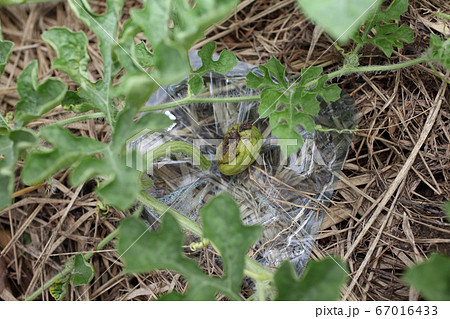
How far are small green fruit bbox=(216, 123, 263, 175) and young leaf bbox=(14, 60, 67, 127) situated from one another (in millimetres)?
809

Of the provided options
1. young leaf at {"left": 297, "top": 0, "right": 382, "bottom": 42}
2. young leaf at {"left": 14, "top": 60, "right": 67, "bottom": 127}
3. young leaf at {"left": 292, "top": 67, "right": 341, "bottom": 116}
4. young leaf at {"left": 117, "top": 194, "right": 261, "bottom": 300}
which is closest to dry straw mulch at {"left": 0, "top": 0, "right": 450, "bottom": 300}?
young leaf at {"left": 292, "top": 67, "right": 341, "bottom": 116}

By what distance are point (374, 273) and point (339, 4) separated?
1333 mm

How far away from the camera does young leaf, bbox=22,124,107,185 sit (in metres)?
1.26

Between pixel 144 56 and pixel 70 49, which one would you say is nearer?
pixel 70 49

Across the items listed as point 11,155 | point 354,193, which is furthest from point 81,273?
point 354,193

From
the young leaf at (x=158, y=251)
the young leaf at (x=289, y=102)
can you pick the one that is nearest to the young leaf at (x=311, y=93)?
the young leaf at (x=289, y=102)

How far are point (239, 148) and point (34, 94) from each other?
902 mm

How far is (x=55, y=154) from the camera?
1288mm

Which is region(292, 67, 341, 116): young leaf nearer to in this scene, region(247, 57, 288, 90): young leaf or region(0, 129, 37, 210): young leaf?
region(247, 57, 288, 90): young leaf

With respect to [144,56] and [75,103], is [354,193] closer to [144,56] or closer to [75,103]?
[144,56]

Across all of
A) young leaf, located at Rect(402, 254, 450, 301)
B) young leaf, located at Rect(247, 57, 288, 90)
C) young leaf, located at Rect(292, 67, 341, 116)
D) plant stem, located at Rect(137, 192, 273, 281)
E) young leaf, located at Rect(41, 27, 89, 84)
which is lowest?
plant stem, located at Rect(137, 192, 273, 281)

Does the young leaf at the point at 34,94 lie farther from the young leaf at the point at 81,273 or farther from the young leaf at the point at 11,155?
the young leaf at the point at 81,273
